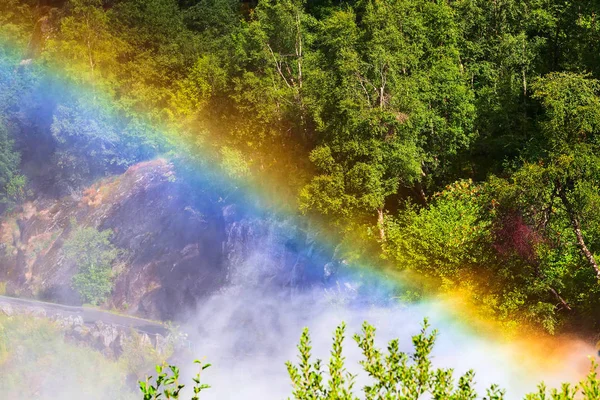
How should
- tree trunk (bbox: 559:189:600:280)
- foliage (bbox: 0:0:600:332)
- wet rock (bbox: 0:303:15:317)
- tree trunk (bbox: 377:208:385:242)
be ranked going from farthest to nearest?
wet rock (bbox: 0:303:15:317), tree trunk (bbox: 377:208:385:242), foliage (bbox: 0:0:600:332), tree trunk (bbox: 559:189:600:280)

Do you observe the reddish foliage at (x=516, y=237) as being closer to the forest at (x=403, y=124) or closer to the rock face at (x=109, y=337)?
the forest at (x=403, y=124)

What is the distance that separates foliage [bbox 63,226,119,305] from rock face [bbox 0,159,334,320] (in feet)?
1.73

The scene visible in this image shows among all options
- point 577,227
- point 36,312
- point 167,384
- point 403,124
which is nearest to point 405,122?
point 403,124

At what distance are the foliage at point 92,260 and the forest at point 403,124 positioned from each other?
6088mm

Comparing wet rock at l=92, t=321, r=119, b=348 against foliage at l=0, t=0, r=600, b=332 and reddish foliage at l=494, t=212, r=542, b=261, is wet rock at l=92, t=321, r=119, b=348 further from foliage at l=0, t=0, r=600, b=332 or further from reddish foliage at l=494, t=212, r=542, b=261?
reddish foliage at l=494, t=212, r=542, b=261

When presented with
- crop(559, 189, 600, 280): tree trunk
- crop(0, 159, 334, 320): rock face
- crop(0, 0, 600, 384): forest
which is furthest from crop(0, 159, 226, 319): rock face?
crop(559, 189, 600, 280): tree trunk

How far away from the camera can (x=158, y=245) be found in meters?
39.5

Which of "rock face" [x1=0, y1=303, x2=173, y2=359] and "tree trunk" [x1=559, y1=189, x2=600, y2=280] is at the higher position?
"rock face" [x1=0, y1=303, x2=173, y2=359]

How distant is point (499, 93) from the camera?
95.7 ft

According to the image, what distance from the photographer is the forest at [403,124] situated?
1828 centimetres


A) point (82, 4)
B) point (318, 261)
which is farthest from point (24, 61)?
point (318, 261)

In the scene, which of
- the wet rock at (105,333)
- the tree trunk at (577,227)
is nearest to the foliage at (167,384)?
the tree trunk at (577,227)

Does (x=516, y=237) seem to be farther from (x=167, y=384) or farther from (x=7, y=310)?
(x=7, y=310)

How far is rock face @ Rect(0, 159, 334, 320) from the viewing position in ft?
112
